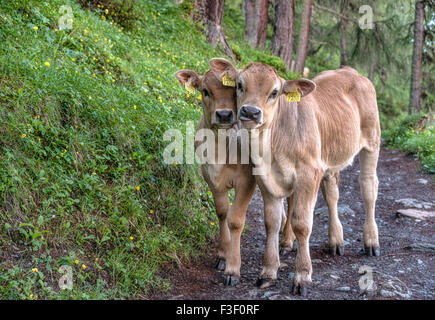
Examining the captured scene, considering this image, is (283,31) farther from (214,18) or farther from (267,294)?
(267,294)

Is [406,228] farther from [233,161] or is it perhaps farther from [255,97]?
[255,97]

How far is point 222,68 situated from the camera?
20.1ft

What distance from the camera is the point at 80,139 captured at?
263 inches

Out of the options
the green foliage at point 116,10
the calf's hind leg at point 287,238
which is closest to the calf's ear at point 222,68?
the calf's hind leg at point 287,238

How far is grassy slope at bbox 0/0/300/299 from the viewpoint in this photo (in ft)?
17.7

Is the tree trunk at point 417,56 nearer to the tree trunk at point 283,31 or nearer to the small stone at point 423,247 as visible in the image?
the tree trunk at point 283,31

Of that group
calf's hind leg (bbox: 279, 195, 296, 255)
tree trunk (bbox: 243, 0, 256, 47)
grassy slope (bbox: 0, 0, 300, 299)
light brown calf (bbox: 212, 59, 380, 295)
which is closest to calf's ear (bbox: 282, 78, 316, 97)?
light brown calf (bbox: 212, 59, 380, 295)

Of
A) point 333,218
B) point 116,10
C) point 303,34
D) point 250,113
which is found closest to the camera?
point 250,113

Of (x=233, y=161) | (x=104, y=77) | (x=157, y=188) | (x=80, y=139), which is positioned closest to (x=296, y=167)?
(x=233, y=161)

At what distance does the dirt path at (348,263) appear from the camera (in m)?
5.62

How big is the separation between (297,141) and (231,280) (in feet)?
5.81

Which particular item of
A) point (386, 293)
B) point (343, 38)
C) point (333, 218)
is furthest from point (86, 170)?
point (343, 38)

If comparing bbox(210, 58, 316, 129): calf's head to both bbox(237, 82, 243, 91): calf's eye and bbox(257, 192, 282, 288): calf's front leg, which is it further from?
bbox(257, 192, 282, 288): calf's front leg

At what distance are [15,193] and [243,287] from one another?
2722mm
